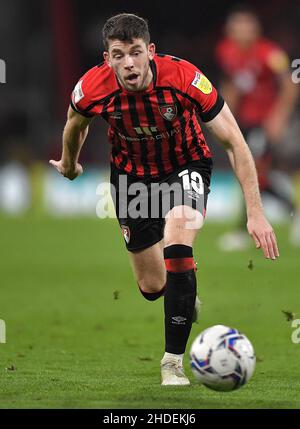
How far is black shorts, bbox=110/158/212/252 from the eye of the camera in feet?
20.5

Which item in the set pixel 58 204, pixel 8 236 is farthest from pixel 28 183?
pixel 8 236

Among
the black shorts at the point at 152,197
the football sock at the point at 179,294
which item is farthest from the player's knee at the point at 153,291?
the football sock at the point at 179,294

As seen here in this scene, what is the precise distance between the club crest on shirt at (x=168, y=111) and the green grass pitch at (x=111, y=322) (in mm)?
1395

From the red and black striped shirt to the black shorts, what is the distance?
9cm

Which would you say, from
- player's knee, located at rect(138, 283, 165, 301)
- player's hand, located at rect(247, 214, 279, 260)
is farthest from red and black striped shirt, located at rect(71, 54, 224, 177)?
player's knee, located at rect(138, 283, 165, 301)

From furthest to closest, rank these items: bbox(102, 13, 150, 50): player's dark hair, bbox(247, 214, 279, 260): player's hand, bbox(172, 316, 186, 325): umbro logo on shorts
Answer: bbox(172, 316, 186, 325): umbro logo on shorts → bbox(102, 13, 150, 50): player's dark hair → bbox(247, 214, 279, 260): player's hand

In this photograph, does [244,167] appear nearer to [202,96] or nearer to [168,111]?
[202,96]

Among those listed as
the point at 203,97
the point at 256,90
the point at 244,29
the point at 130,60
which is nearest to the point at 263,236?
the point at 203,97

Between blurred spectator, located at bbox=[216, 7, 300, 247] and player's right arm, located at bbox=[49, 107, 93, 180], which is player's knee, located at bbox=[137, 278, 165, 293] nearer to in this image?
player's right arm, located at bbox=[49, 107, 93, 180]

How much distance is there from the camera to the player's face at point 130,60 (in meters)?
5.88

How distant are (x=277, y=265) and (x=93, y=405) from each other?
22.7 feet

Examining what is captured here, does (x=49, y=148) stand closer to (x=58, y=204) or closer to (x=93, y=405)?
(x=58, y=204)

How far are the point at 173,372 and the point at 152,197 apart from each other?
115 cm

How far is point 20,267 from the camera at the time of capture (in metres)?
12.4
